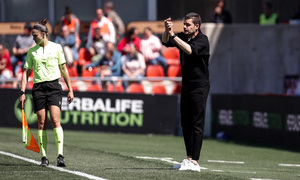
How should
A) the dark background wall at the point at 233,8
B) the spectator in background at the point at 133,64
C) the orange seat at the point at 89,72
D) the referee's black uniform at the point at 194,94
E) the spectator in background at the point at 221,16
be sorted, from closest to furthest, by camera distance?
1. the referee's black uniform at the point at 194,94
2. the spectator in background at the point at 133,64
3. the orange seat at the point at 89,72
4. the spectator in background at the point at 221,16
5. the dark background wall at the point at 233,8

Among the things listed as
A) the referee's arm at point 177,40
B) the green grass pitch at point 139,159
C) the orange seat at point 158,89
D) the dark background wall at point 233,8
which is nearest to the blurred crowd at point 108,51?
the orange seat at point 158,89

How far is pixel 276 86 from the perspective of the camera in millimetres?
20734

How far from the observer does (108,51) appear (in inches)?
779

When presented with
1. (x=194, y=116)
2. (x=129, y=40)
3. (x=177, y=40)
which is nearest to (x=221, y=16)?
(x=129, y=40)

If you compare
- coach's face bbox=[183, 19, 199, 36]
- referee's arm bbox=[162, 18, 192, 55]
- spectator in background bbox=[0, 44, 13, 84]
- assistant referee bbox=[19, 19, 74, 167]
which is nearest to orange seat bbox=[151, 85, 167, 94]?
spectator in background bbox=[0, 44, 13, 84]

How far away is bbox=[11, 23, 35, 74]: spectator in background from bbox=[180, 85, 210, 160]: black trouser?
11.3 metres

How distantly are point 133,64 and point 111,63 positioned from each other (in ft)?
1.98

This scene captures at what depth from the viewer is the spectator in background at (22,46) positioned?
20578mm

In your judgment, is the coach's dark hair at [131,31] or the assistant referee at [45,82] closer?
the assistant referee at [45,82]

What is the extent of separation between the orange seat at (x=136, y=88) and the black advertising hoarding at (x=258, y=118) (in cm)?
193

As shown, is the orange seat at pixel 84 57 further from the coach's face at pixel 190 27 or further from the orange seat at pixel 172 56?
the coach's face at pixel 190 27

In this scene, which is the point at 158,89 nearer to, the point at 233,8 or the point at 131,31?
the point at 131,31

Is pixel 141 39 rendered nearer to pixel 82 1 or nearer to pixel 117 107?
pixel 117 107

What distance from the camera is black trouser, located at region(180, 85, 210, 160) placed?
32.7 feet
